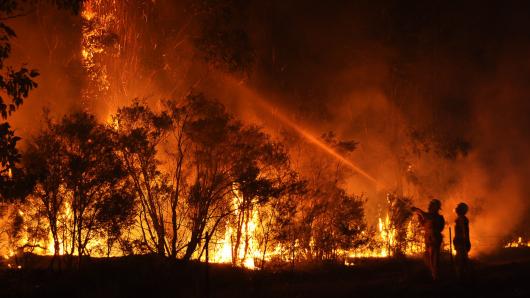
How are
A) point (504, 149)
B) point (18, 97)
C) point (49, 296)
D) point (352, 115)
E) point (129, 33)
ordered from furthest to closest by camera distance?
1. point (504, 149)
2. point (352, 115)
3. point (129, 33)
4. point (49, 296)
5. point (18, 97)

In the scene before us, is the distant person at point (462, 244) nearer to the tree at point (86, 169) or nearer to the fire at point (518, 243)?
the tree at point (86, 169)

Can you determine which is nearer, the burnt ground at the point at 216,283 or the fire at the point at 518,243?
the burnt ground at the point at 216,283

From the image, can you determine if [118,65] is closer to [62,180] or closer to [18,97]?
[62,180]

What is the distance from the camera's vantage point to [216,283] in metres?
16.0

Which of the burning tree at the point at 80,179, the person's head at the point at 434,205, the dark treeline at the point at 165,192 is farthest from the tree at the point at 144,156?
the person's head at the point at 434,205

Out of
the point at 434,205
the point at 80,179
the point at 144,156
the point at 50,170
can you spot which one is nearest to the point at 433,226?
the point at 434,205

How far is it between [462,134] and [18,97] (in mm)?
32466

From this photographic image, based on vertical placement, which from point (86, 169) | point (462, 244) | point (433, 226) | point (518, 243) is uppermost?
point (86, 169)

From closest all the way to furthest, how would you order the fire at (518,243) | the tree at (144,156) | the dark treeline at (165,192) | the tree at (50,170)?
the tree at (50,170), the dark treeline at (165,192), the tree at (144,156), the fire at (518,243)

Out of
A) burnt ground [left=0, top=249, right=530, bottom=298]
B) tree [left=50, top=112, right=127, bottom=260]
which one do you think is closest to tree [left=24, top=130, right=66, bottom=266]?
tree [left=50, top=112, right=127, bottom=260]

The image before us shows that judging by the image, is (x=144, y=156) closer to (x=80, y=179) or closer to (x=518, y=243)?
(x=80, y=179)

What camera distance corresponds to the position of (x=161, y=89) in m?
27.8

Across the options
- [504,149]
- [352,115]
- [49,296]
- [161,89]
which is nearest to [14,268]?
[49,296]

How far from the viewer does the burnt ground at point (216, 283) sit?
42.6ft
